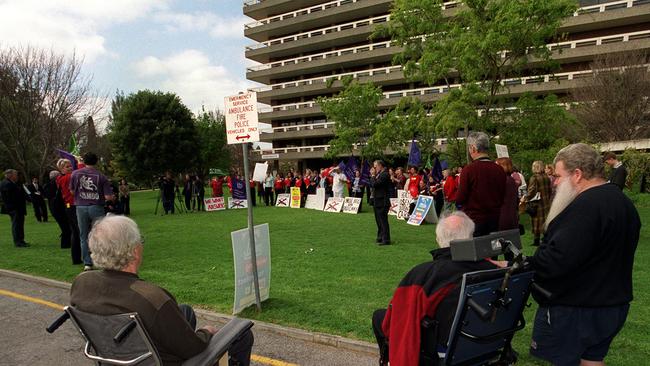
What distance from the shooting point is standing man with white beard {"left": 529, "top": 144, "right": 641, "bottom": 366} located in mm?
2406

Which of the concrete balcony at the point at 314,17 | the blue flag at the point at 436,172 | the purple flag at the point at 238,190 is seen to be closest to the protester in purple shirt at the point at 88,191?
the blue flag at the point at 436,172

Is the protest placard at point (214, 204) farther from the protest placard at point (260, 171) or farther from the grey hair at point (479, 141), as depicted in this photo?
the grey hair at point (479, 141)

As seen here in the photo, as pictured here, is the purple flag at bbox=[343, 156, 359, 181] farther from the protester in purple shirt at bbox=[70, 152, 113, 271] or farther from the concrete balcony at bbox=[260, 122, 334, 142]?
the concrete balcony at bbox=[260, 122, 334, 142]

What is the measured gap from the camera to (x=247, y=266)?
5316 millimetres

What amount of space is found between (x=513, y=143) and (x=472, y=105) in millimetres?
1992

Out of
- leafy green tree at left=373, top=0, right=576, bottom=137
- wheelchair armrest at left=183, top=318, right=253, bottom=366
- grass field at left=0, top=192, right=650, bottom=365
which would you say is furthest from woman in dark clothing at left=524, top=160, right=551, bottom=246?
wheelchair armrest at left=183, top=318, right=253, bottom=366

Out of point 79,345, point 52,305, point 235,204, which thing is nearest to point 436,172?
point 235,204

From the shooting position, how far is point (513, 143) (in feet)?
50.0

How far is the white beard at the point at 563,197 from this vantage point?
261cm

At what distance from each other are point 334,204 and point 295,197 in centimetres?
307

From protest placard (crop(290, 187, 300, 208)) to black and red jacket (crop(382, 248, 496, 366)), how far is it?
17972 mm

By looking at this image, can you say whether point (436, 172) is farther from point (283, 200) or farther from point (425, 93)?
point (425, 93)

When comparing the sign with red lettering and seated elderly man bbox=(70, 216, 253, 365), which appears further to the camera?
the sign with red lettering

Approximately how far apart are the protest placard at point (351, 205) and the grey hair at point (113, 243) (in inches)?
584
